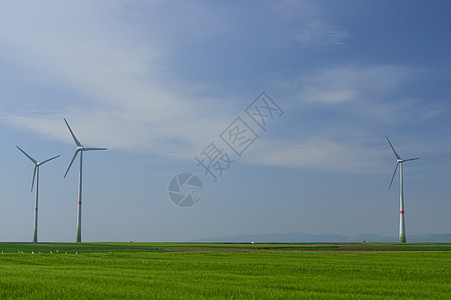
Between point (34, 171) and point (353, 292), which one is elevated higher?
point (34, 171)

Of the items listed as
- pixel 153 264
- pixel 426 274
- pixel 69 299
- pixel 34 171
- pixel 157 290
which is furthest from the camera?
pixel 34 171

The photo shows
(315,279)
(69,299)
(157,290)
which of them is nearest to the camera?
(69,299)

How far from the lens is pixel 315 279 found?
88.0 feet

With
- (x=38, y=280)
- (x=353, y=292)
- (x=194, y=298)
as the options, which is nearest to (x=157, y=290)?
(x=194, y=298)

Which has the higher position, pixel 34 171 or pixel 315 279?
pixel 34 171

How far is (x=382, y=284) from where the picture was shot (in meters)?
24.8

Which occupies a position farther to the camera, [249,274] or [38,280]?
[249,274]

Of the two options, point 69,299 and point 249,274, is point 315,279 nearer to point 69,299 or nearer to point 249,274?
point 249,274

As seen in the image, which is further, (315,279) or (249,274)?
(249,274)

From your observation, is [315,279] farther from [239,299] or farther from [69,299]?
[69,299]

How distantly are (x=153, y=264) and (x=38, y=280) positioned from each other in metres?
14.4

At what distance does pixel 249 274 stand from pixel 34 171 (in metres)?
111

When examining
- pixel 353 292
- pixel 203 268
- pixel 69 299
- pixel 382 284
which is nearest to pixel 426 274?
pixel 382 284

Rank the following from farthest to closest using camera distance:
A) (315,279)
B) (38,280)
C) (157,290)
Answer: (315,279)
(38,280)
(157,290)
